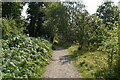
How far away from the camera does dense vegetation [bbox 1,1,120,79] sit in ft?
25.3

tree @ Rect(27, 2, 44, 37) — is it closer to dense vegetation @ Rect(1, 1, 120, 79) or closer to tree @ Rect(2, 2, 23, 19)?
dense vegetation @ Rect(1, 1, 120, 79)

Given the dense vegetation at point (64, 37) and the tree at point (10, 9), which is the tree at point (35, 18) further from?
the tree at point (10, 9)

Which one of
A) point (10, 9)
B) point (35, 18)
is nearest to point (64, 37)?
point (35, 18)

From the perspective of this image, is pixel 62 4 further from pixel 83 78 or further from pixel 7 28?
pixel 83 78

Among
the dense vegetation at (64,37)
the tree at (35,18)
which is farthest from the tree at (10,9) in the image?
the tree at (35,18)

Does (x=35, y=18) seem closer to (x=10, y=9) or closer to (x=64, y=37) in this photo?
(x=64, y=37)

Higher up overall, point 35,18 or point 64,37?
point 35,18

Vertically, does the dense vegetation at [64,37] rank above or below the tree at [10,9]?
below

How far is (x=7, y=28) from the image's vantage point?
54.2 feet

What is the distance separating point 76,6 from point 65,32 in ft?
15.7

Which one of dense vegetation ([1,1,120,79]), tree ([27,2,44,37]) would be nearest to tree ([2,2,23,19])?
dense vegetation ([1,1,120,79])

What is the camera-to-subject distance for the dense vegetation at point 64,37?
25.3 ft

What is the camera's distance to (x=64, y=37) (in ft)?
100

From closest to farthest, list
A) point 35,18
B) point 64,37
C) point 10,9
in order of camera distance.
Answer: point 10,9, point 64,37, point 35,18
